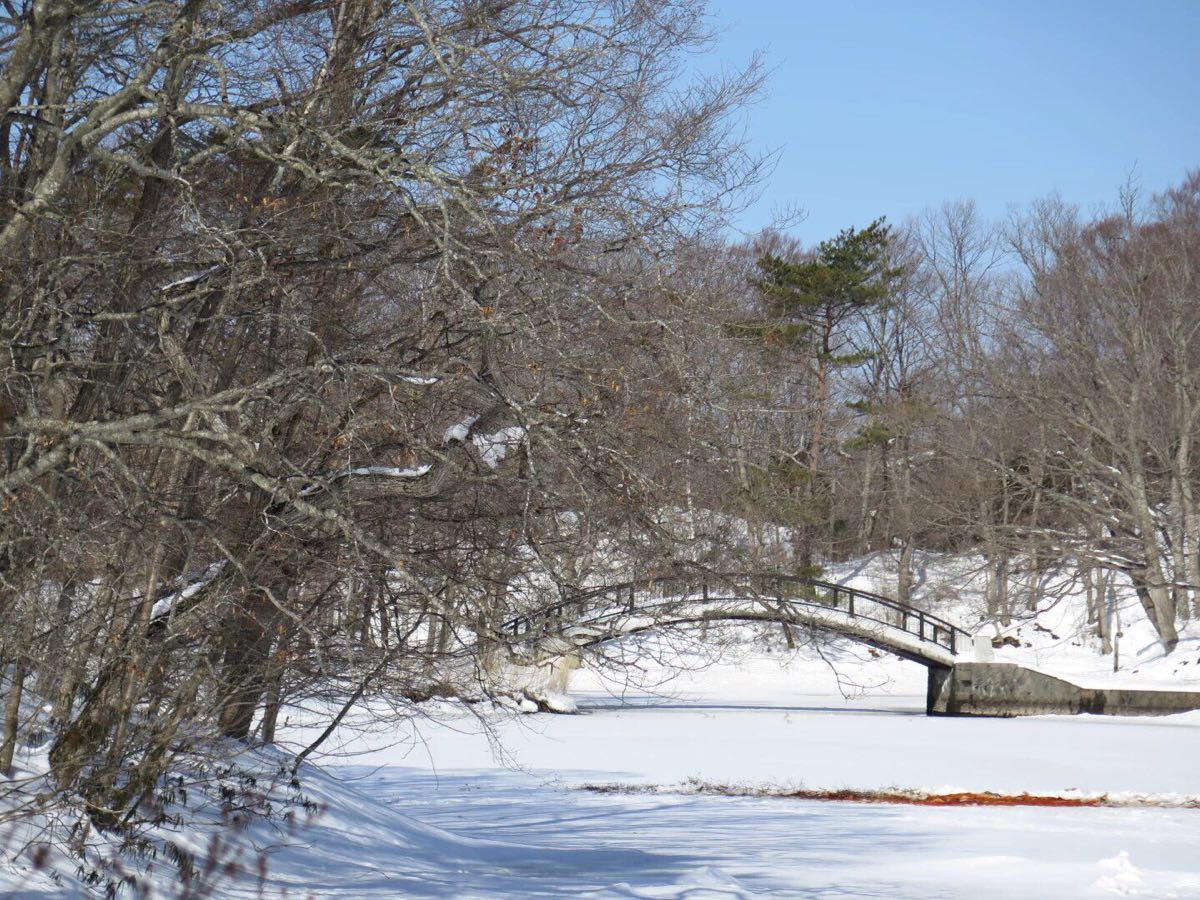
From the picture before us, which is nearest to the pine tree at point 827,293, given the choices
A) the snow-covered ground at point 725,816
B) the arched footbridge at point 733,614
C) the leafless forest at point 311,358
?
the arched footbridge at point 733,614

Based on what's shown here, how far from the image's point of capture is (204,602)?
21.0 ft

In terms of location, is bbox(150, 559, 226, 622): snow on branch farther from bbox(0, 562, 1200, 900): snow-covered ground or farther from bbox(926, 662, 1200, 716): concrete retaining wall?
bbox(926, 662, 1200, 716): concrete retaining wall

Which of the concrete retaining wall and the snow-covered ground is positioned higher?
the concrete retaining wall

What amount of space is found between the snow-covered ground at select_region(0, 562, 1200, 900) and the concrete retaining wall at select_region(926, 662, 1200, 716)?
254cm

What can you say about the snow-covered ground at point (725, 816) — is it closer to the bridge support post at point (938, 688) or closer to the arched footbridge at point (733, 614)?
the arched footbridge at point (733, 614)

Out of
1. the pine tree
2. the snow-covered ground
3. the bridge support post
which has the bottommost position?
the snow-covered ground

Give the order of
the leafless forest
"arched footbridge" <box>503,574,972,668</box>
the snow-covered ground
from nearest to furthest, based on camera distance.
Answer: the leafless forest
"arched footbridge" <box>503,574,972,668</box>
the snow-covered ground

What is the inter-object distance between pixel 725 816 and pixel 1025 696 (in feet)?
52.7

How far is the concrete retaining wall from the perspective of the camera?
24.5 m

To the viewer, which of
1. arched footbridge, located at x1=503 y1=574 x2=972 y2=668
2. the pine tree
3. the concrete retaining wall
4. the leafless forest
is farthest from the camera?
the pine tree

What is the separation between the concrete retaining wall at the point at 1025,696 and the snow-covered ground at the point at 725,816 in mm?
2540

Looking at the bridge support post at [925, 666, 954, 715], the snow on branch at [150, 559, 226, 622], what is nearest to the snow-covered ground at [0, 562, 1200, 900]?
the snow on branch at [150, 559, 226, 622]

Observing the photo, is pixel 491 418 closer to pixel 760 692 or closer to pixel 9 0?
pixel 9 0

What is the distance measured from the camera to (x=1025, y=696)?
25.3 meters
